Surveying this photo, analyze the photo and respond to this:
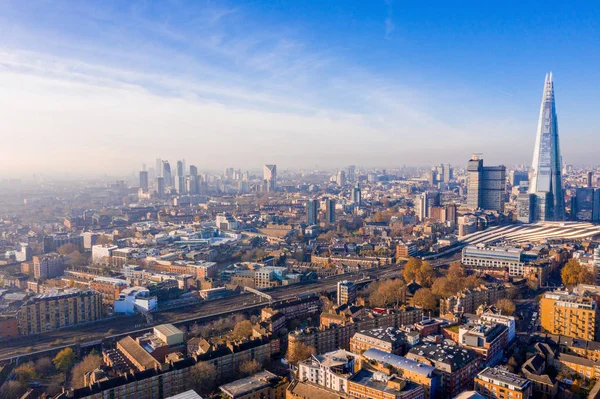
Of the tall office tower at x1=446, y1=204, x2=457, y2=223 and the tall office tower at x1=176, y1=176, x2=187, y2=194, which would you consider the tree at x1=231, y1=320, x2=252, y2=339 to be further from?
the tall office tower at x1=176, y1=176, x2=187, y2=194

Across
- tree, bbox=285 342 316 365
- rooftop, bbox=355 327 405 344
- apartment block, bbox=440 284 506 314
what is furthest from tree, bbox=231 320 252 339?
apartment block, bbox=440 284 506 314

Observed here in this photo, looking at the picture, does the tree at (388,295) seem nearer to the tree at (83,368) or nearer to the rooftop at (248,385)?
the rooftop at (248,385)

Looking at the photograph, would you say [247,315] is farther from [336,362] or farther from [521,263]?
[521,263]

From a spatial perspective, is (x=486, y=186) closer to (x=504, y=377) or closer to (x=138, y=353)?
(x=504, y=377)

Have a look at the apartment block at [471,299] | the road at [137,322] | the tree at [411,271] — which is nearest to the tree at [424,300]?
the apartment block at [471,299]

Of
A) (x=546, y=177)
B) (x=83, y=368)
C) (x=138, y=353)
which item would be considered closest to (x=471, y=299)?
(x=138, y=353)

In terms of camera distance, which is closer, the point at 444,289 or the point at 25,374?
the point at 25,374
